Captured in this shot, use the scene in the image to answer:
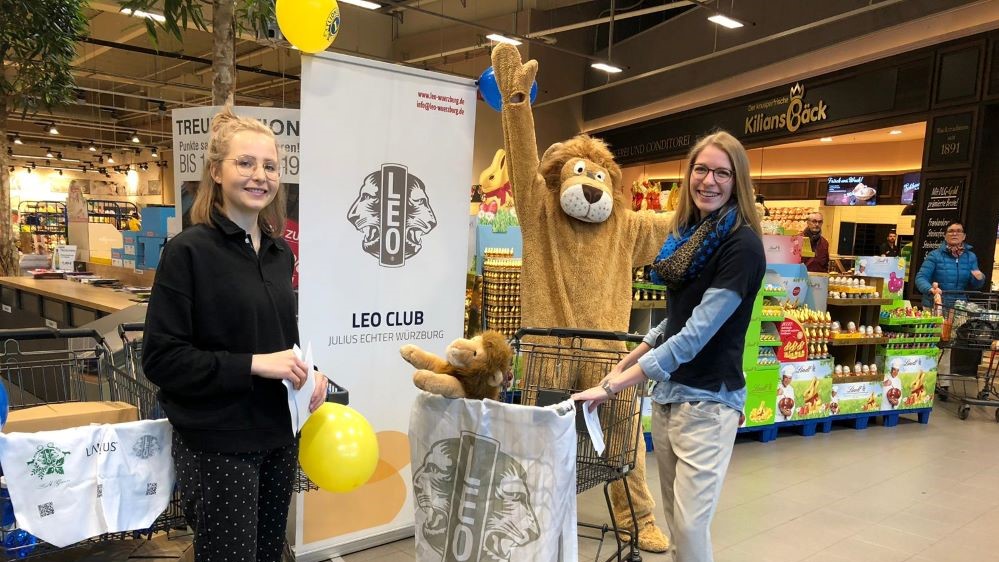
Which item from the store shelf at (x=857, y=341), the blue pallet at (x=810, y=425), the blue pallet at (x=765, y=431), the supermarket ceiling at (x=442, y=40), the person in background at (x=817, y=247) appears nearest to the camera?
the blue pallet at (x=765, y=431)

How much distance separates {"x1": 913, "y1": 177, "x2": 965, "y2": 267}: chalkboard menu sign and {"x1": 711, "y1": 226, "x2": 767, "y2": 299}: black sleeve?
7.36 meters

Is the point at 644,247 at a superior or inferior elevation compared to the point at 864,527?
superior

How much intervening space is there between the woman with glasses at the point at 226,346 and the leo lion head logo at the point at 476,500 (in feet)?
1.69

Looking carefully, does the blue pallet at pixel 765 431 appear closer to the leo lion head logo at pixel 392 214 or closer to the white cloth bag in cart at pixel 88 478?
the leo lion head logo at pixel 392 214

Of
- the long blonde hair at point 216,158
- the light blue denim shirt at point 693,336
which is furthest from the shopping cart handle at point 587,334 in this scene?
the long blonde hair at point 216,158

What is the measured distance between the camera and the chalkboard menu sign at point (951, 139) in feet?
25.1

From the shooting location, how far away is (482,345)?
205 cm

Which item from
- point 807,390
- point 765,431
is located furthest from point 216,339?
point 807,390

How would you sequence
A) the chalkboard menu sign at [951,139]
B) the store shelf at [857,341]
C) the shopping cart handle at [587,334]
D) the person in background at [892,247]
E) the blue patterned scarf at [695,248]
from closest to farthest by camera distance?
1. the blue patterned scarf at [695,248]
2. the shopping cart handle at [587,334]
3. the store shelf at [857,341]
4. the chalkboard menu sign at [951,139]
5. the person in background at [892,247]

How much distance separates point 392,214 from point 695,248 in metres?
1.42

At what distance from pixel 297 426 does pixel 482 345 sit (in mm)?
638

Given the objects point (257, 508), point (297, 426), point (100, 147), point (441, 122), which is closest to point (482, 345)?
point (297, 426)

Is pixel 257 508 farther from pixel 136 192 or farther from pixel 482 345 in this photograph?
pixel 136 192

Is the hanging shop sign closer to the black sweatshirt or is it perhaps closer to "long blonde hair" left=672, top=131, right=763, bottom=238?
"long blonde hair" left=672, top=131, right=763, bottom=238
